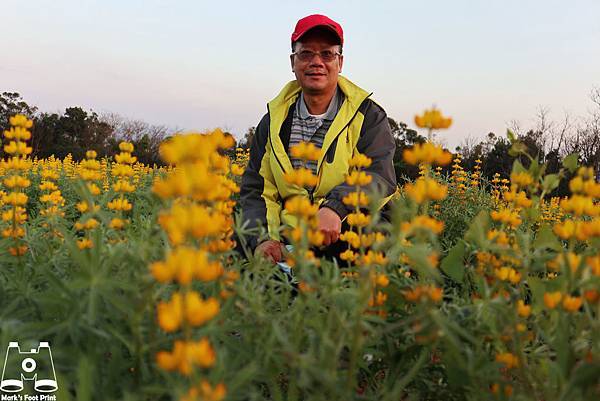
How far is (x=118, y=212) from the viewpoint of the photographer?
1755 millimetres

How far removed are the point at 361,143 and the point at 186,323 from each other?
7.76 ft

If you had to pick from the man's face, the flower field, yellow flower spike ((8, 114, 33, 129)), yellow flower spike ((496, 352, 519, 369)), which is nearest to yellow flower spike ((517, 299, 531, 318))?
Result: the flower field

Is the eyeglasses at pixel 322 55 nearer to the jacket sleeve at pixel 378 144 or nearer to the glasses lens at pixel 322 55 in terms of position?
the glasses lens at pixel 322 55

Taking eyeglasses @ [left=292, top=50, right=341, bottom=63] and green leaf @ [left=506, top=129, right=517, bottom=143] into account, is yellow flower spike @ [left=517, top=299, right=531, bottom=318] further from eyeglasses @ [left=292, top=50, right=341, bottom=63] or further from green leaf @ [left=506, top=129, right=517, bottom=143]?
eyeglasses @ [left=292, top=50, right=341, bottom=63]

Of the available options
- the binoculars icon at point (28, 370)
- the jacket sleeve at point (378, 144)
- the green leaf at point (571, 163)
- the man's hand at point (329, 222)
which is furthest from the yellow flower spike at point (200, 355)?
the jacket sleeve at point (378, 144)

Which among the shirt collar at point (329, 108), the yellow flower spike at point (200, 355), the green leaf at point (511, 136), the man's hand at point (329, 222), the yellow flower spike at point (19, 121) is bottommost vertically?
the yellow flower spike at point (200, 355)

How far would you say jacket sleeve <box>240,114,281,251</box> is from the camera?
122 inches

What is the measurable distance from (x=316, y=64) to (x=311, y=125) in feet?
1.24

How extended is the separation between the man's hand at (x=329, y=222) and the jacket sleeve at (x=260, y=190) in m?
0.56

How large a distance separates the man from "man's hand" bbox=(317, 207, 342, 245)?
0.24 meters

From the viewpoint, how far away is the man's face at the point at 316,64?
117 inches

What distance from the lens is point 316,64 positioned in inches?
117

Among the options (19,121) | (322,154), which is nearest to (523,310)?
(19,121)

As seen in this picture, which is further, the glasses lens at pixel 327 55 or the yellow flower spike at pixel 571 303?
the glasses lens at pixel 327 55
